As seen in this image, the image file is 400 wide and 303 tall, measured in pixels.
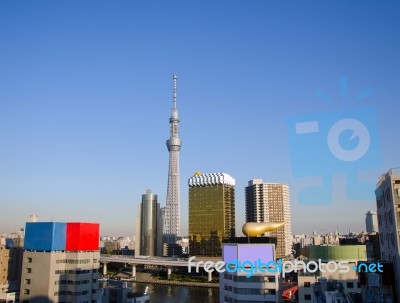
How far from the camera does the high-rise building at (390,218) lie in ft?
49.6

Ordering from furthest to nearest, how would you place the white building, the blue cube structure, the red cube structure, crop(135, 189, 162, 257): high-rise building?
crop(135, 189, 162, 257): high-rise building
the red cube structure
the blue cube structure
the white building

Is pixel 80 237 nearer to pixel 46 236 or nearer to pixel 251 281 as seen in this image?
pixel 46 236

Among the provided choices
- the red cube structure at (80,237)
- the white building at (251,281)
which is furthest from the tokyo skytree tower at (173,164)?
the white building at (251,281)

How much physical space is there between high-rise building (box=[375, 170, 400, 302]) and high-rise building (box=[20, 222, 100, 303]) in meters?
20.6

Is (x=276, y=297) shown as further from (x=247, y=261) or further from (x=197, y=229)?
(x=197, y=229)

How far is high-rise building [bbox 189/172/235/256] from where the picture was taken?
8075 centimetres

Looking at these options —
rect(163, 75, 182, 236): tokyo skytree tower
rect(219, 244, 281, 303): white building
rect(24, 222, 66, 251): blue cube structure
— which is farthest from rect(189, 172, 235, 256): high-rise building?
rect(219, 244, 281, 303): white building

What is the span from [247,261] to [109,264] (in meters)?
68.8

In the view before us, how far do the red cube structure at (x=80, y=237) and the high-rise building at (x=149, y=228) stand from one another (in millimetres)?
73236

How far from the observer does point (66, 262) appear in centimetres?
2883

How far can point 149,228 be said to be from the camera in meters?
103

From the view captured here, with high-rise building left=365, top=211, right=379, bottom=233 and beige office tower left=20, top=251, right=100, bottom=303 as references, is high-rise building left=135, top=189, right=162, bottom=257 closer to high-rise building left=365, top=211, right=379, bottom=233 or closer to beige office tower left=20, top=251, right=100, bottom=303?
high-rise building left=365, top=211, right=379, bottom=233

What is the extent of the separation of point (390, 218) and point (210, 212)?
68349mm

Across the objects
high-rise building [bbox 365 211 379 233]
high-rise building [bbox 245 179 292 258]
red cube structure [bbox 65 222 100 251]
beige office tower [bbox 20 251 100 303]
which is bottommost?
beige office tower [bbox 20 251 100 303]
